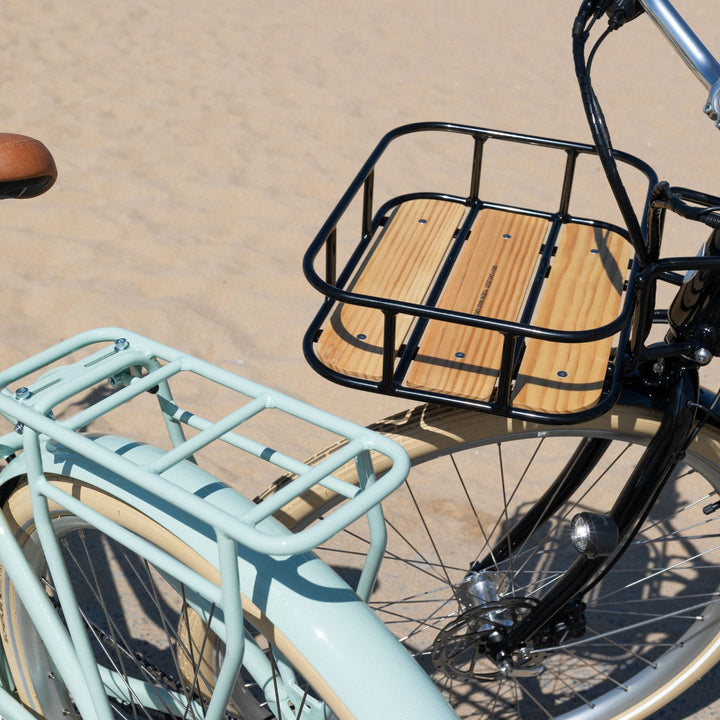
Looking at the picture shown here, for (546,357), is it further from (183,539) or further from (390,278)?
(183,539)

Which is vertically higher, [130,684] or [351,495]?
[351,495]

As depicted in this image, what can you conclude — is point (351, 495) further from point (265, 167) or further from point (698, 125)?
point (698, 125)

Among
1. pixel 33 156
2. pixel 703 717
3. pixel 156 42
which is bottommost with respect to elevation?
pixel 703 717

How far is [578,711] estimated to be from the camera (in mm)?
1953

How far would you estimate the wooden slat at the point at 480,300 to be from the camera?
1.41 metres

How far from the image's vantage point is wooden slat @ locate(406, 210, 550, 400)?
1.41m

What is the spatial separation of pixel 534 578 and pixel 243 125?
11.1 ft

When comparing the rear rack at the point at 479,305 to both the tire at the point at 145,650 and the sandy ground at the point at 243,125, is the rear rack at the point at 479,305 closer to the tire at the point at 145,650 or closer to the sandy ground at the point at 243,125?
the tire at the point at 145,650

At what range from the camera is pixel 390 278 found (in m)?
1.61

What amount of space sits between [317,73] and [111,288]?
2617mm

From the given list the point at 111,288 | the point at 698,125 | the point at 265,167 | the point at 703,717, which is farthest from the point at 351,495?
the point at 698,125

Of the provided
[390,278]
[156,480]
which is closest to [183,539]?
[156,480]

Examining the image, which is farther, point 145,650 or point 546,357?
point 145,650

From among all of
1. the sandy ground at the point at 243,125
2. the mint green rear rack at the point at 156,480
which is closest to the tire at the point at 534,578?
the sandy ground at the point at 243,125
